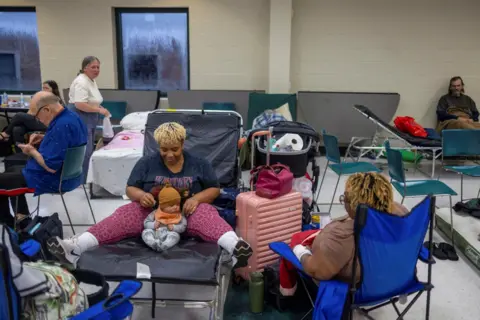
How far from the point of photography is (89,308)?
1.82 metres

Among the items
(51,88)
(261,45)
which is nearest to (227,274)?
(51,88)

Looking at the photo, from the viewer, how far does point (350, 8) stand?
6668 millimetres

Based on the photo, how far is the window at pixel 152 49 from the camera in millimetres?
7109

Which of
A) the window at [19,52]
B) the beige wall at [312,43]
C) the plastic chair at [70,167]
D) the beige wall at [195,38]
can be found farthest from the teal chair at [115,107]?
the plastic chair at [70,167]

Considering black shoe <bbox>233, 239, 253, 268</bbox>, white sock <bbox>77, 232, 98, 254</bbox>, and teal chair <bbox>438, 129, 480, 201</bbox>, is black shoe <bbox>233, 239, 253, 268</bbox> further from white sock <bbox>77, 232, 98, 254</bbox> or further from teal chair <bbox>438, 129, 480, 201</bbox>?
teal chair <bbox>438, 129, 480, 201</bbox>

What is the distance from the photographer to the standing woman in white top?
4.56 metres

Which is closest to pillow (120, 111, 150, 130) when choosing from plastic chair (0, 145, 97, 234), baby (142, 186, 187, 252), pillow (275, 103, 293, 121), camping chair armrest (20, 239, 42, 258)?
pillow (275, 103, 293, 121)

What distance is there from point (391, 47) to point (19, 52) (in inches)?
219

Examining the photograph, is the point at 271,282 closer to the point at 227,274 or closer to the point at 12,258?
the point at 227,274

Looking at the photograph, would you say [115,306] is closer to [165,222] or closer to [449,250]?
[165,222]

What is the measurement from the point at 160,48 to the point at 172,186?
4.89 m

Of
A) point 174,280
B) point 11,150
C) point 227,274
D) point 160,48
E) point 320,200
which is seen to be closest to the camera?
point 174,280

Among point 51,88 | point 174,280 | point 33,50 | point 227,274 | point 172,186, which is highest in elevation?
point 33,50

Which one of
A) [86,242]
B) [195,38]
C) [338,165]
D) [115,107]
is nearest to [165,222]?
[86,242]
